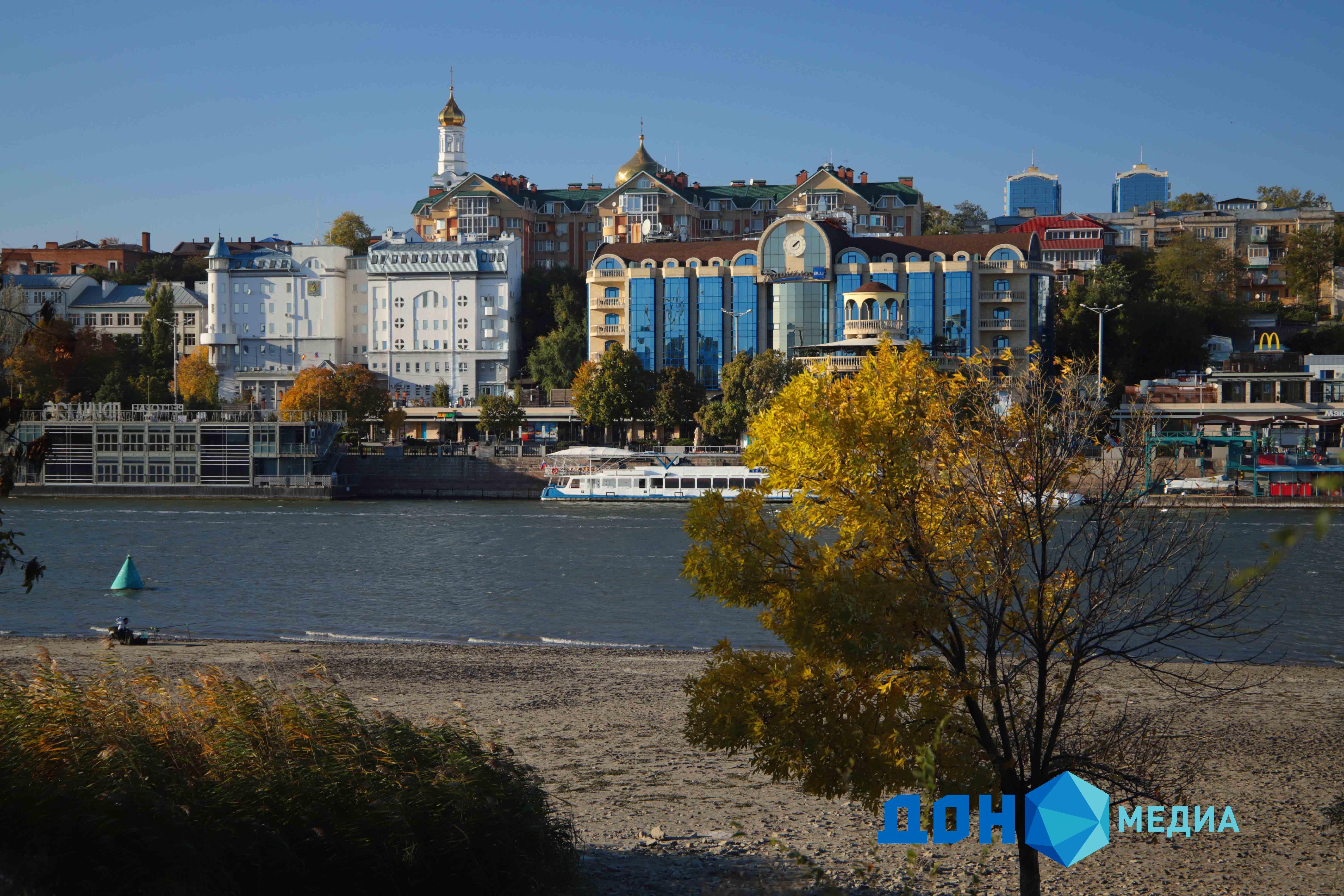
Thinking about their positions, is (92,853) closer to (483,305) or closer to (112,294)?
(483,305)

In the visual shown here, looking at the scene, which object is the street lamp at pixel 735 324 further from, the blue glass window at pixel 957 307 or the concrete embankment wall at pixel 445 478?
the concrete embankment wall at pixel 445 478

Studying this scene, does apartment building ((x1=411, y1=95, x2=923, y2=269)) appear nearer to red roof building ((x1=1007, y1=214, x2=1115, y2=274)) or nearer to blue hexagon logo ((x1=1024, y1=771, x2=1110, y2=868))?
red roof building ((x1=1007, y1=214, x2=1115, y2=274))

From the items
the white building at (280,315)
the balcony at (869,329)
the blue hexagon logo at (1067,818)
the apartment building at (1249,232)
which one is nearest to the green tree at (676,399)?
the balcony at (869,329)

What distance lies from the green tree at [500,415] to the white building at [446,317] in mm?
8499

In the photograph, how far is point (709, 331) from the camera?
259ft

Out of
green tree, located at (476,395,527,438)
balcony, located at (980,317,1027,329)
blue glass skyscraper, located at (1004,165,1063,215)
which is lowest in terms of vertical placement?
green tree, located at (476,395,527,438)

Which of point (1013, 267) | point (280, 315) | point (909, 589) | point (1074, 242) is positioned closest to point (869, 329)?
point (1013, 267)

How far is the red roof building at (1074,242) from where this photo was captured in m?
94.5

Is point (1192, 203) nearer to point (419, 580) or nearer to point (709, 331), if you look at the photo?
point (709, 331)

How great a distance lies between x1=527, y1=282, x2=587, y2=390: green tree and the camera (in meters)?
82.5

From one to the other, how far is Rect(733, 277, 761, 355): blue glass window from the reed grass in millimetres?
69025

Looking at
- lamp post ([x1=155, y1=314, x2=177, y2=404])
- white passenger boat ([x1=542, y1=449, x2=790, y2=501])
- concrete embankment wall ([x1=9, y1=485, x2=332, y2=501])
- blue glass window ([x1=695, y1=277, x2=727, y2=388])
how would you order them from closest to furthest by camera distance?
white passenger boat ([x1=542, y1=449, x2=790, y2=501]) < concrete embankment wall ([x1=9, y1=485, x2=332, y2=501]) < blue glass window ([x1=695, y1=277, x2=727, y2=388]) < lamp post ([x1=155, y1=314, x2=177, y2=404])

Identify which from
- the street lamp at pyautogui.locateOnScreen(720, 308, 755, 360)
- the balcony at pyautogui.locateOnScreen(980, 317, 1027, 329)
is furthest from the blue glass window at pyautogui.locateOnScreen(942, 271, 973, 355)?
the street lamp at pyautogui.locateOnScreen(720, 308, 755, 360)

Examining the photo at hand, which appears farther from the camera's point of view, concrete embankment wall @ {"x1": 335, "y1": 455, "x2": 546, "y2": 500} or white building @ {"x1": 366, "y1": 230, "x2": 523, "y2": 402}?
white building @ {"x1": 366, "y1": 230, "x2": 523, "y2": 402}
